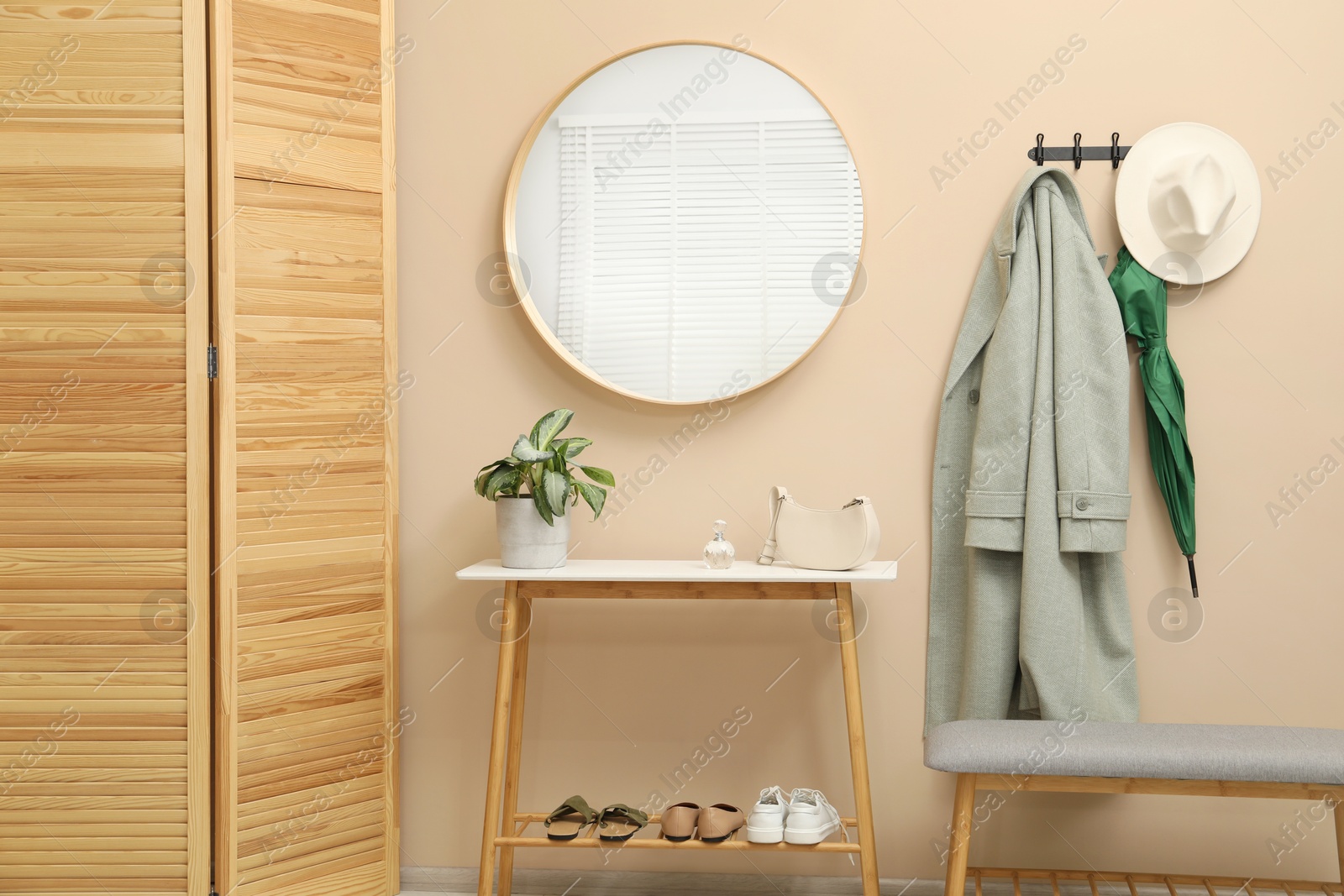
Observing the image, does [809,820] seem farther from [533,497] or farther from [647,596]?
[533,497]

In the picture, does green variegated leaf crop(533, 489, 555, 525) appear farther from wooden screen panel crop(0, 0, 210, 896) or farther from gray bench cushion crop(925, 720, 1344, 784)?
gray bench cushion crop(925, 720, 1344, 784)

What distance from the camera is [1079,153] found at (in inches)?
73.9

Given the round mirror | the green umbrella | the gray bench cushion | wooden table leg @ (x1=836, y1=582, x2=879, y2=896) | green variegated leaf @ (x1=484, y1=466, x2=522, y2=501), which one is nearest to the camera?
the gray bench cushion

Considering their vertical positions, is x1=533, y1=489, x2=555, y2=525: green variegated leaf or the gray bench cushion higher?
x1=533, y1=489, x2=555, y2=525: green variegated leaf

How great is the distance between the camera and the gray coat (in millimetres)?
1708

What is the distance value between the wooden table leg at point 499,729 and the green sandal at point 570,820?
0.11 metres

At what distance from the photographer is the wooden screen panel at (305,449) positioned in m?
1.72

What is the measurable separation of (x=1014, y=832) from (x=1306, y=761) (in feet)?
2.12

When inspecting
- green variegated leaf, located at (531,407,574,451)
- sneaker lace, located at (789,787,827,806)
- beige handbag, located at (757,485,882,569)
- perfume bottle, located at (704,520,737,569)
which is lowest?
sneaker lace, located at (789,787,827,806)

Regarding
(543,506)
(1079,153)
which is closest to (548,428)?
(543,506)

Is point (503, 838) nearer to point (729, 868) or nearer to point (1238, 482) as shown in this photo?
point (729, 868)

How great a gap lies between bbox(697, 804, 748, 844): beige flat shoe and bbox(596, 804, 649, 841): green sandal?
12 centimetres

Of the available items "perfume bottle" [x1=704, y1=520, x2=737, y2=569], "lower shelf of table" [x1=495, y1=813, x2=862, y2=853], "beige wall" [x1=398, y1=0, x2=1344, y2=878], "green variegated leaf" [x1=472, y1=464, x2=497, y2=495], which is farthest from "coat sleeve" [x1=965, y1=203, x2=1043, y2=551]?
"green variegated leaf" [x1=472, y1=464, x2=497, y2=495]

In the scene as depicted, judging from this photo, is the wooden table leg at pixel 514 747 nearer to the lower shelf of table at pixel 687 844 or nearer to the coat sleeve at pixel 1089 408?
the lower shelf of table at pixel 687 844
